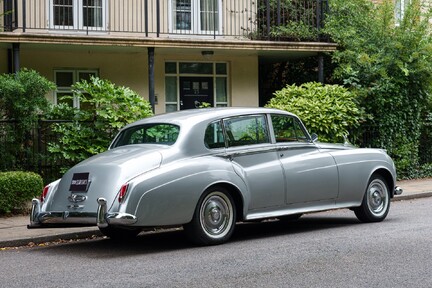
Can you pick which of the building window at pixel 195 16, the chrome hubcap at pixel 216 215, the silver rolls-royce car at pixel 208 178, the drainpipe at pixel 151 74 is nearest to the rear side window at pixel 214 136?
the silver rolls-royce car at pixel 208 178

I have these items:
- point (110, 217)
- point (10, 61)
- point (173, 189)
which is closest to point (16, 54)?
point (10, 61)

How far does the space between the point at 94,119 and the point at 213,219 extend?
6.56m

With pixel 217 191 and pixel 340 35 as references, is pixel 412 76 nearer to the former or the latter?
pixel 340 35

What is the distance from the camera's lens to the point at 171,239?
10.8 m

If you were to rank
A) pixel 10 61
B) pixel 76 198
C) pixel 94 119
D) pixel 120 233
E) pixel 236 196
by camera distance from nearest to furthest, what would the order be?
pixel 76 198, pixel 236 196, pixel 120 233, pixel 94 119, pixel 10 61

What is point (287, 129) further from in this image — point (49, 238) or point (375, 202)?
point (49, 238)

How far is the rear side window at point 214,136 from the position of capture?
10250 mm

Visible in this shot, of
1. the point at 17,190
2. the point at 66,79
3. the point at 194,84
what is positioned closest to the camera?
the point at 17,190

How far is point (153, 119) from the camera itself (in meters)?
10.8

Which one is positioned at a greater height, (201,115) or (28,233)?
(201,115)

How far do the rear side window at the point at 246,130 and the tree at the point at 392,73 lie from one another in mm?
8973

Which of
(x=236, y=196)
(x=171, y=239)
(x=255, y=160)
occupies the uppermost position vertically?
(x=255, y=160)

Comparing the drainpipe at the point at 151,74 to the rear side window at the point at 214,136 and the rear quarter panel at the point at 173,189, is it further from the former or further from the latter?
the rear quarter panel at the point at 173,189

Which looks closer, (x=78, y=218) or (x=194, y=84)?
(x=78, y=218)
